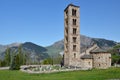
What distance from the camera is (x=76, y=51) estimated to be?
196 feet

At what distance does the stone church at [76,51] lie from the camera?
55528 mm

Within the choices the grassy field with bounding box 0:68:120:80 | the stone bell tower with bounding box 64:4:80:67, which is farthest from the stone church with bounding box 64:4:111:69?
the grassy field with bounding box 0:68:120:80

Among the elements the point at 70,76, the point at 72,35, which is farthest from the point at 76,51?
the point at 70,76

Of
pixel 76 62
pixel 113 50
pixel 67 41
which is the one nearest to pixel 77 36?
pixel 67 41

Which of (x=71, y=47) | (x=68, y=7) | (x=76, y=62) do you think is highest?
(x=68, y=7)

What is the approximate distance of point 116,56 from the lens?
72812 millimetres

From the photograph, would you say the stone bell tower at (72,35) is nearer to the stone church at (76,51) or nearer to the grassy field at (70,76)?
the stone church at (76,51)

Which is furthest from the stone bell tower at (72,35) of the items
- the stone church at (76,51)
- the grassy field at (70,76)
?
the grassy field at (70,76)

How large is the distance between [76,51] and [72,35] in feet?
14.3

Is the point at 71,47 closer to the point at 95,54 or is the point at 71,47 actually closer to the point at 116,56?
the point at 95,54

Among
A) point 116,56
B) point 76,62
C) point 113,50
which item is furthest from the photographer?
point 113,50

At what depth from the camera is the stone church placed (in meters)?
55.5

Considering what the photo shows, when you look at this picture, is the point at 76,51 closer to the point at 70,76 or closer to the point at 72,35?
the point at 72,35

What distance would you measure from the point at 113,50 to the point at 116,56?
951 cm
